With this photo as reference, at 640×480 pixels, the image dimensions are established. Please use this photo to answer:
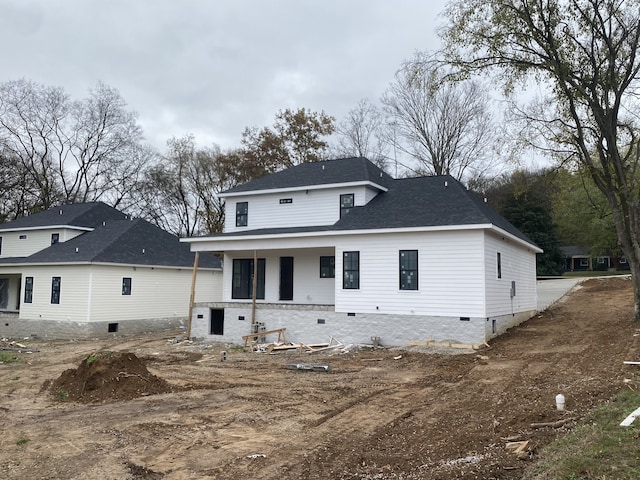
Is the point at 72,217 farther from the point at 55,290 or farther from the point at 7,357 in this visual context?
the point at 7,357

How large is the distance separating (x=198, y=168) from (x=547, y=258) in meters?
32.9

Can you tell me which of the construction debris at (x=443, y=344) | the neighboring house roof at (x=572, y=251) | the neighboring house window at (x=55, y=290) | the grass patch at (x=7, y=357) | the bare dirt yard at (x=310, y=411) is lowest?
the grass patch at (x=7, y=357)

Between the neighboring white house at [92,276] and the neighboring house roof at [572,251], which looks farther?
the neighboring house roof at [572,251]

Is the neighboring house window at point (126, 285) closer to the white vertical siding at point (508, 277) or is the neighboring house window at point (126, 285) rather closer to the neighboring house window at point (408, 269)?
the neighboring house window at point (408, 269)

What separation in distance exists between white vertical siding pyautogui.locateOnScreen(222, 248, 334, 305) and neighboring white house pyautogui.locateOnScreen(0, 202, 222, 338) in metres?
5.97

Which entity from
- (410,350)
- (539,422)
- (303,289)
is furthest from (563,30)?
(539,422)

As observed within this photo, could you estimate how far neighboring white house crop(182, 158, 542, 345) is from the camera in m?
16.6

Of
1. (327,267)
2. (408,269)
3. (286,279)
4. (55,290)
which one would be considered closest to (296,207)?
(327,267)

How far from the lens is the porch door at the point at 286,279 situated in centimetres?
2230

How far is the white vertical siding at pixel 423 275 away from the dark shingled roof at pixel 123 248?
497 inches

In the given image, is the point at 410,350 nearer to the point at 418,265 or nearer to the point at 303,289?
the point at 418,265

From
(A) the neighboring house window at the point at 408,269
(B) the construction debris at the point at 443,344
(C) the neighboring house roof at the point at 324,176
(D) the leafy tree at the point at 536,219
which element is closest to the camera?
(B) the construction debris at the point at 443,344

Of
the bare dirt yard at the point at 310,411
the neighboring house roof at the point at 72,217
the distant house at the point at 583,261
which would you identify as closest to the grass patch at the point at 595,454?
the bare dirt yard at the point at 310,411

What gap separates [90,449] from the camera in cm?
719
